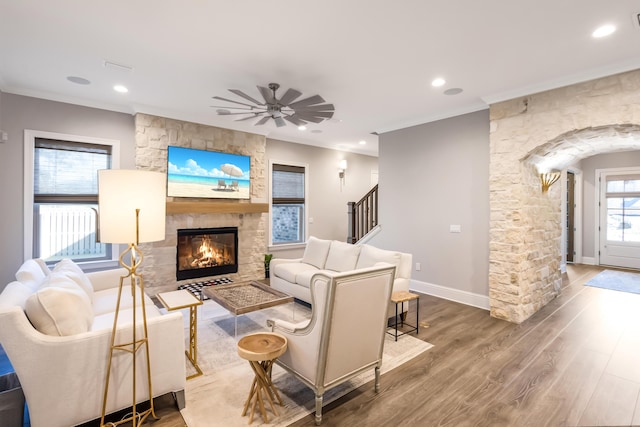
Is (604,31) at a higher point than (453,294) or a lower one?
higher

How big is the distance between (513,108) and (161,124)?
5.15 meters

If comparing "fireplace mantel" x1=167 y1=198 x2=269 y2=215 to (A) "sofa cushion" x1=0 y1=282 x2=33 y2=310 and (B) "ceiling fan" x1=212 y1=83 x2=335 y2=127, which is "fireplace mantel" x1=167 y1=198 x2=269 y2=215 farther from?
(A) "sofa cushion" x1=0 y1=282 x2=33 y2=310

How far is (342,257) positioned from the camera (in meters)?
4.52

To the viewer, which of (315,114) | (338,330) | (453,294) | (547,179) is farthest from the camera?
(453,294)

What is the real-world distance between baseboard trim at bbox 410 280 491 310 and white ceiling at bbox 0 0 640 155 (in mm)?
2814

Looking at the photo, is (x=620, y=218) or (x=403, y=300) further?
(x=620, y=218)

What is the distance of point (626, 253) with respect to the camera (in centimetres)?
709

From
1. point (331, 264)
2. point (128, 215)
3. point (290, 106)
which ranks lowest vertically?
point (331, 264)

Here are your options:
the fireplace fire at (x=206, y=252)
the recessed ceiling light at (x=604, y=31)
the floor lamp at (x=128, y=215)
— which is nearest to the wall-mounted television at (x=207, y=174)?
the fireplace fire at (x=206, y=252)

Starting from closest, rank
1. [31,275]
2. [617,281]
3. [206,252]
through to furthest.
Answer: [31,275], [206,252], [617,281]

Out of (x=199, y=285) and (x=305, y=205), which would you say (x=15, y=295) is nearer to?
(x=199, y=285)

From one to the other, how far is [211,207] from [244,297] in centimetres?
231

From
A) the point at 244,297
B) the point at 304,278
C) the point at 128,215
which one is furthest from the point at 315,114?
the point at 128,215

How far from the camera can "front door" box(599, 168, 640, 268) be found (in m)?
6.99
